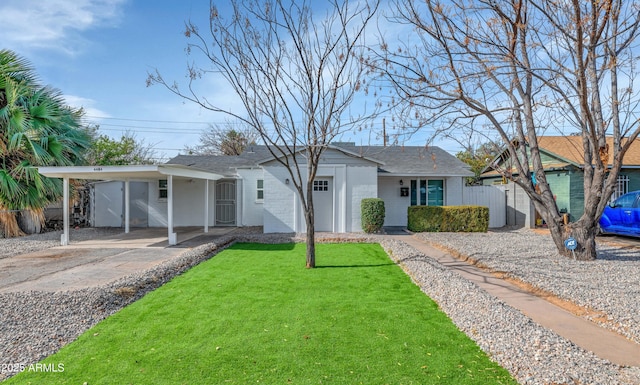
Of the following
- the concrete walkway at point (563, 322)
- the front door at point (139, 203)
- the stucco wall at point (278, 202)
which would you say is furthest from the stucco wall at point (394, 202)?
the front door at point (139, 203)

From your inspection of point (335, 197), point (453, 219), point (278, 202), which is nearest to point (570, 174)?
point (453, 219)

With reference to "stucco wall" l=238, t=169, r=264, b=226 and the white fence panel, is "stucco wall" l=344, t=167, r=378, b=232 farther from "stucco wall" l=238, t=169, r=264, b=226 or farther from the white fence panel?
the white fence panel

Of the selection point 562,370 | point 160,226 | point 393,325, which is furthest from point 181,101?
point 160,226

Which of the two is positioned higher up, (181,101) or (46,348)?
(181,101)

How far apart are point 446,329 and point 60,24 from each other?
12.0 metres

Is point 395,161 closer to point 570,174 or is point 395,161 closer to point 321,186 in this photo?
point 321,186

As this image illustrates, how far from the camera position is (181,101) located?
24.7 ft

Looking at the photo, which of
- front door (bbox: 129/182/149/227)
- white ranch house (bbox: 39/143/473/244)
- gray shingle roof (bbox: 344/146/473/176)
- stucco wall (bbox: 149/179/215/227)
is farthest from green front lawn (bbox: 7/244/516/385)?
front door (bbox: 129/182/149/227)

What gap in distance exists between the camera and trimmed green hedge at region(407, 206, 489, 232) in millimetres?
12805

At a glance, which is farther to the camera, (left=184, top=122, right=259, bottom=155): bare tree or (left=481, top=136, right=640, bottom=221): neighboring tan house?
(left=184, top=122, right=259, bottom=155): bare tree

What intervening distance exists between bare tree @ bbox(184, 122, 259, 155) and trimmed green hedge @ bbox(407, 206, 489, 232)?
22.5 m

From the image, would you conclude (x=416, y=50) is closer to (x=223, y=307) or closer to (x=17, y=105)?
(x=223, y=307)

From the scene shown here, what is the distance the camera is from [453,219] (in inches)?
505

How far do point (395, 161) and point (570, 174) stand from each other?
7.08 meters
